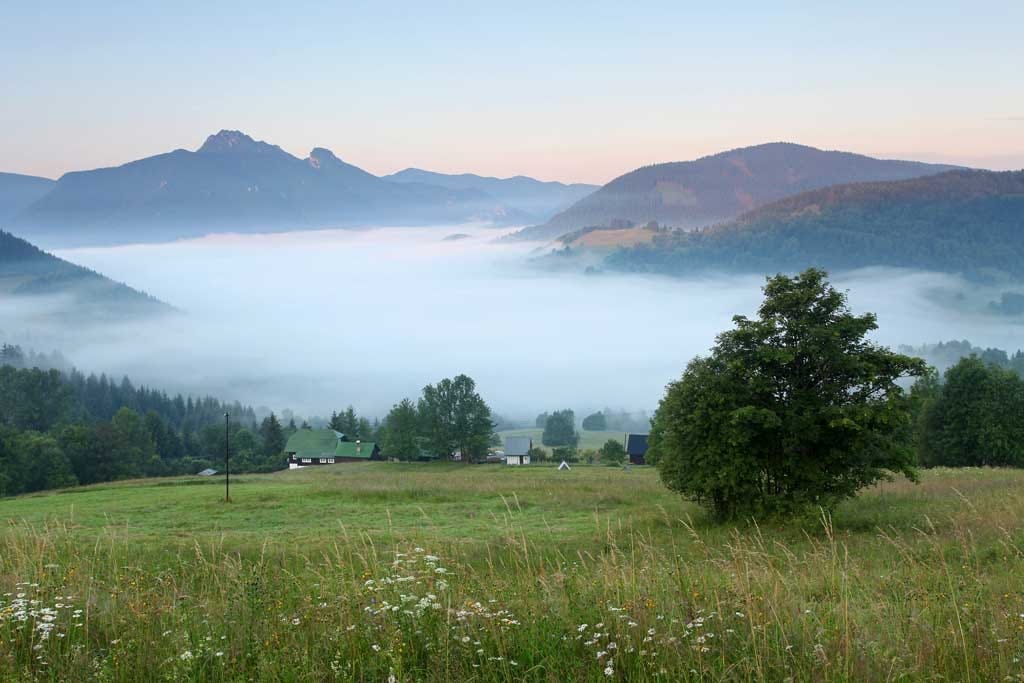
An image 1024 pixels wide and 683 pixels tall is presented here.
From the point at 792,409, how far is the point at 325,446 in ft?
329

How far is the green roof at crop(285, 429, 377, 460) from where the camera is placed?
4437 inches

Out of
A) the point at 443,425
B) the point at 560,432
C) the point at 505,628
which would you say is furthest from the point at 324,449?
the point at 505,628

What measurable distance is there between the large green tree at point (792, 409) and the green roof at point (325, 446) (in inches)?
Result: 3717

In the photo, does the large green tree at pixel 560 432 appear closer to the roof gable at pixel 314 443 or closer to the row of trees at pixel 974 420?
the roof gable at pixel 314 443

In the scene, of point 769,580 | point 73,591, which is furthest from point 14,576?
point 769,580

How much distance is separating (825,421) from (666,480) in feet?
18.2

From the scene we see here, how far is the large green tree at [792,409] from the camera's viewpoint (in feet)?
73.9

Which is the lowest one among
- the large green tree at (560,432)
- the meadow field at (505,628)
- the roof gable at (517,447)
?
the large green tree at (560,432)

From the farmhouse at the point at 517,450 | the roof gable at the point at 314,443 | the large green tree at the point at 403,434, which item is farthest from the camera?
the farmhouse at the point at 517,450

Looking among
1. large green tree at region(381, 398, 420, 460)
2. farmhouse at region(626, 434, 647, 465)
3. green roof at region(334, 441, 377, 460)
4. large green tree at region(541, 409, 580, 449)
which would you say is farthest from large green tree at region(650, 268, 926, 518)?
large green tree at region(541, 409, 580, 449)

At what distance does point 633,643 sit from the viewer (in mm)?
6047

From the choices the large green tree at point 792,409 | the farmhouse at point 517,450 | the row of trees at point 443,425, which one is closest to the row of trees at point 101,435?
the row of trees at point 443,425

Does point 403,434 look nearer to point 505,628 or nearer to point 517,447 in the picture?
point 517,447

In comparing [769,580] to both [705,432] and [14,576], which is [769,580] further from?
[705,432]
